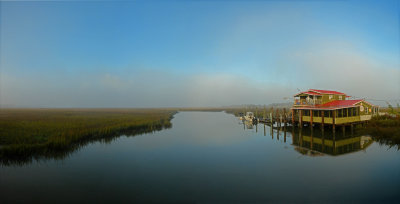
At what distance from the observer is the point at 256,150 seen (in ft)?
66.3

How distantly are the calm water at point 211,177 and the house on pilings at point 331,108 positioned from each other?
8157 mm

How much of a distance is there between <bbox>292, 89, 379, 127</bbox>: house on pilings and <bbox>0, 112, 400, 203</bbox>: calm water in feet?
26.8

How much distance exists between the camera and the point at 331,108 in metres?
25.5

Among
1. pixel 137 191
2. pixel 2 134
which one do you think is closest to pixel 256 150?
pixel 137 191

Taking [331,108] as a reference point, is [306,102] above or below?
above

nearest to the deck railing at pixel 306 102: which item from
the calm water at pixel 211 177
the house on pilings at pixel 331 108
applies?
the house on pilings at pixel 331 108

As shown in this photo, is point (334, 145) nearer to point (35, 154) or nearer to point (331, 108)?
point (331, 108)

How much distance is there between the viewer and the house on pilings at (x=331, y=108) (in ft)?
87.3

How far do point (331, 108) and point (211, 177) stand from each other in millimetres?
22251

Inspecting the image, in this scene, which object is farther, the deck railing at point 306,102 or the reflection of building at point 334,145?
the deck railing at point 306,102

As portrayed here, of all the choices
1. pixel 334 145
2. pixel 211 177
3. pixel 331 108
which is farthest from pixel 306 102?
pixel 211 177

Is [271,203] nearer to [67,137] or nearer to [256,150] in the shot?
[256,150]

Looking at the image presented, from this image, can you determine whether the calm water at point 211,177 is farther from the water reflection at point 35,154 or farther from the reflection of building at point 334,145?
the water reflection at point 35,154

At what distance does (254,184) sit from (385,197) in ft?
21.5
